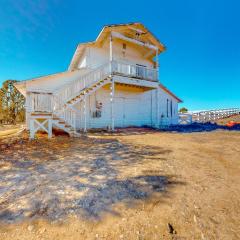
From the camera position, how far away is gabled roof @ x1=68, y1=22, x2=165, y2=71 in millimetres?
13219

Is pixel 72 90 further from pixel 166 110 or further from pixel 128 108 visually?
pixel 166 110

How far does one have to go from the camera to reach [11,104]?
2511 centimetres

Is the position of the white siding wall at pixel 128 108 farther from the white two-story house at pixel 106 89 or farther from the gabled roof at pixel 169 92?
the gabled roof at pixel 169 92

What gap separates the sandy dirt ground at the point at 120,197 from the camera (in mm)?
2385

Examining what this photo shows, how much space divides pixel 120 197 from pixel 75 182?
123cm

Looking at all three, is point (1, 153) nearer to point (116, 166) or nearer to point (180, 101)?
point (116, 166)

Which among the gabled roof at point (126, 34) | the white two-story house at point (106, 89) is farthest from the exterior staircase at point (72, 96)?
the gabled roof at point (126, 34)

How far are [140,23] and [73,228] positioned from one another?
627 inches

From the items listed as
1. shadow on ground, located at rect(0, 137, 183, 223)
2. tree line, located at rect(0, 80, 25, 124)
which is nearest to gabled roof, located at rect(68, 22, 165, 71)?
shadow on ground, located at rect(0, 137, 183, 223)

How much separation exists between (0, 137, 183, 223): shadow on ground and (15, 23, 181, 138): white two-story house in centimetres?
377

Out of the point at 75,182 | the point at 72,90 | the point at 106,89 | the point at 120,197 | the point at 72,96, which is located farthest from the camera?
the point at 106,89

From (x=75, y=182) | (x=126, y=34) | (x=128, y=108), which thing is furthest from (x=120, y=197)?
(x=126, y=34)

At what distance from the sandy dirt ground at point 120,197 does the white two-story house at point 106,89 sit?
458 centimetres

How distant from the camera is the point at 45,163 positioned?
5375 millimetres
